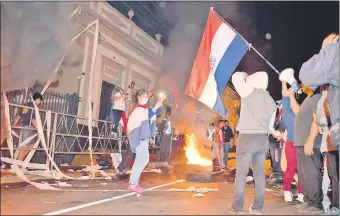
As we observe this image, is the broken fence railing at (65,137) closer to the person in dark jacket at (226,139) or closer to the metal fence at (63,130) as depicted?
the metal fence at (63,130)

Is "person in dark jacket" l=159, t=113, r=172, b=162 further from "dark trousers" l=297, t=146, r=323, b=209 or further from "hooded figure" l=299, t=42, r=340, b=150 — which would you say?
"hooded figure" l=299, t=42, r=340, b=150

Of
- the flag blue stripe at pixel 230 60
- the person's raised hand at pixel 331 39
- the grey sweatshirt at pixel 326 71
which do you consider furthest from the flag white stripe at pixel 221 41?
the grey sweatshirt at pixel 326 71

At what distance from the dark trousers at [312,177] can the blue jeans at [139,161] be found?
2332mm

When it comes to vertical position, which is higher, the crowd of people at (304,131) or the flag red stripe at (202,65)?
the flag red stripe at (202,65)

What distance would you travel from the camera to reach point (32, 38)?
171 inches

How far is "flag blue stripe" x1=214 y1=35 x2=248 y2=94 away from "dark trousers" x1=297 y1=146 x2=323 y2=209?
2.00m

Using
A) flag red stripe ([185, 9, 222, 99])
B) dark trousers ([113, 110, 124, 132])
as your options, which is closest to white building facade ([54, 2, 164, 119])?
dark trousers ([113, 110, 124, 132])

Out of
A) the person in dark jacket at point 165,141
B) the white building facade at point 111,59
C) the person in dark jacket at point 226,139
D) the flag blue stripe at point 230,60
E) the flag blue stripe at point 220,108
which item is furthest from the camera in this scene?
the person in dark jacket at point 165,141

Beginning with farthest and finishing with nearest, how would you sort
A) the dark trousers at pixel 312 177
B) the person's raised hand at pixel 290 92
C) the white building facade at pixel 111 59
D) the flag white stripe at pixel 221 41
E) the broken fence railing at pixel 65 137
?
1. the white building facade at pixel 111 59
2. the broken fence railing at pixel 65 137
3. the flag white stripe at pixel 221 41
4. the person's raised hand at pixel 290 92
5. the dark trousers at pixel 312 177

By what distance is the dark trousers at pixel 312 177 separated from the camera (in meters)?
3.99

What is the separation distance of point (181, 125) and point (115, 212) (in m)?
9.63

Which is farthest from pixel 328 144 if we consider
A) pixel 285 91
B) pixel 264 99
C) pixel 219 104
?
pixel 219 104

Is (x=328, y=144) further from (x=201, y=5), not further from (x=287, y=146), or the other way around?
(x=201, y=5)

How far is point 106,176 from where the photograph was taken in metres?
6.77
